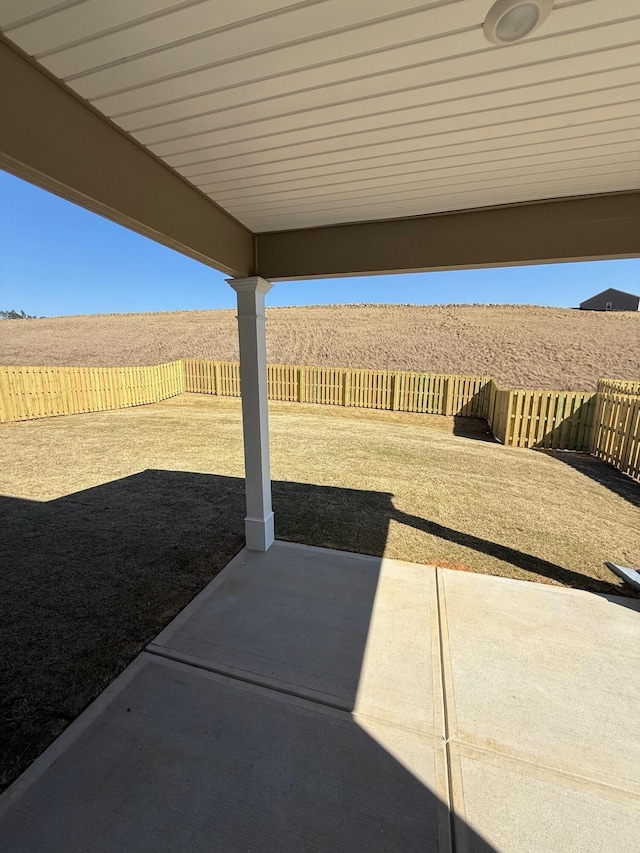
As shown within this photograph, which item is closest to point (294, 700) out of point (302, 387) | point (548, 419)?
point (548, 419)

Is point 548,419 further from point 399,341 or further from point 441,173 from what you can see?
point 399,341

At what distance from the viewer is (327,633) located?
2455mm

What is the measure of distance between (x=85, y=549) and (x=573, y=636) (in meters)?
4.18

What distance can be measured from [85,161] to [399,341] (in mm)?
26731

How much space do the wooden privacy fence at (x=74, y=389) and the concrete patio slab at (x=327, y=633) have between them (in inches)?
368

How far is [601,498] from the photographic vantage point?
5020 mm

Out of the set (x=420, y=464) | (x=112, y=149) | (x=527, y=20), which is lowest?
(x=420, y=464)

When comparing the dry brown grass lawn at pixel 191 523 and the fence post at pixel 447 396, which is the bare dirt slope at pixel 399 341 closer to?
the fence post at pixel 447 396

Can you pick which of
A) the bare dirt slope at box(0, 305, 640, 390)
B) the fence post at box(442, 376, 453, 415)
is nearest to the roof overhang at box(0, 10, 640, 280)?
the fence post at box(442, 376, 453, 415)

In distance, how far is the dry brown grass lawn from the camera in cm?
232

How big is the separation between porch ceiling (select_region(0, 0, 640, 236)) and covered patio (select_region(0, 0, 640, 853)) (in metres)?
0.01

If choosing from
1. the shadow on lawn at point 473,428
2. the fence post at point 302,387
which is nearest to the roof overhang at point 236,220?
the shadow on lawn at point 473,428

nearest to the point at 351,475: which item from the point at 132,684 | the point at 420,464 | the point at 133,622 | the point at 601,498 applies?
the point at 420,464

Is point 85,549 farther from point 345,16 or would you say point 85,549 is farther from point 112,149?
point 345,16
